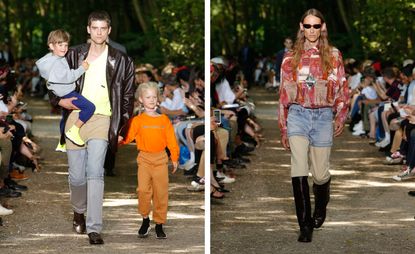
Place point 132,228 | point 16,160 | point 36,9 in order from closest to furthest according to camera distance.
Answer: point 132,228
point 16,160
point 36,9

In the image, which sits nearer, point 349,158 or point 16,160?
point 16,160

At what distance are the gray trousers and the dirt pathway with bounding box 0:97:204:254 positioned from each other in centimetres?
24

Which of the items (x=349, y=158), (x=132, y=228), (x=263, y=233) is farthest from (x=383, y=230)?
(x=349, y=158)

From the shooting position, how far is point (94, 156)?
11.8 meters

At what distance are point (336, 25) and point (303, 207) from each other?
4161 cm

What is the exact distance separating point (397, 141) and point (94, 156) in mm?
7884

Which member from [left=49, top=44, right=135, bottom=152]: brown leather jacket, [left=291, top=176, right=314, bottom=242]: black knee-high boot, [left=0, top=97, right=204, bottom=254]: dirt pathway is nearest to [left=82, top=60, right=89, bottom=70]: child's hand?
[left=49, top=44, right=135, bottom=152]: brown leather jacket

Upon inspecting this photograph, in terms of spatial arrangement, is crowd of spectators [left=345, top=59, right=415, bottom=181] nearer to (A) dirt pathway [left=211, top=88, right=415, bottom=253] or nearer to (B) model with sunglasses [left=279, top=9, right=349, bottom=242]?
(A) dirt pathway [left=211, top=88, right=415, bottom=253]

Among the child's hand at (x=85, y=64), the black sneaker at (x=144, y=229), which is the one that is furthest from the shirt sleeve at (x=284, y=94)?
the child's hand at (x=85, y=64)

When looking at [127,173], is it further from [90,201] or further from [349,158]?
[90,201]

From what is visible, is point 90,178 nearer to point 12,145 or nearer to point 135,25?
point 12,145

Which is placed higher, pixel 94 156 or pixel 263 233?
pixel 94 156

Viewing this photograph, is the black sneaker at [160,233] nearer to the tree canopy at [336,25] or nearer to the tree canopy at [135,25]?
the tree canopy at [336,25]

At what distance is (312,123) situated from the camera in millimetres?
11578
